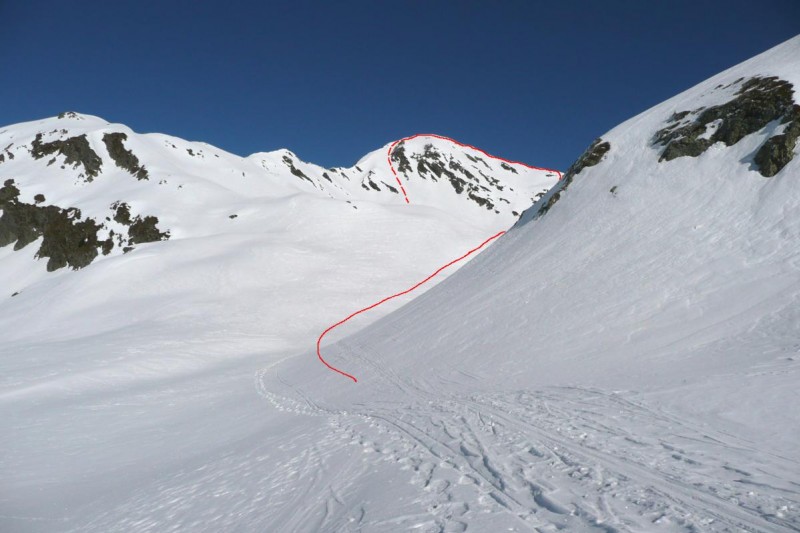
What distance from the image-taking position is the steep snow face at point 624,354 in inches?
196

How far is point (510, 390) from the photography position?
9578 millimetres

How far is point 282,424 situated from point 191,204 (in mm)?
50034

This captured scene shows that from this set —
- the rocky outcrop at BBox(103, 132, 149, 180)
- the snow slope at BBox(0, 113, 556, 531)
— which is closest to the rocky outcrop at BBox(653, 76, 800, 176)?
the snow slope at BBox(0, 113, 556, 531)

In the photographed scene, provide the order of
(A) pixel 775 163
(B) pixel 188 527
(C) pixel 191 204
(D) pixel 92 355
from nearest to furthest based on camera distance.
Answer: (B) pixel 188 527, (A) pixel 775 163, (D) pixel 92 355, (C) pixel 191 204

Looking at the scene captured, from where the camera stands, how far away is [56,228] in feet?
164

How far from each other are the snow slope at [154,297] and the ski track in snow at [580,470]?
198 inches

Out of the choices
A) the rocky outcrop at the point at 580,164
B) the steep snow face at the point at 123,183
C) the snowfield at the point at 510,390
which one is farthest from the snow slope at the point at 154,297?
the rocky outcrop at the point at 580,164

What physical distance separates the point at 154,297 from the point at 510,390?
32.4 meters

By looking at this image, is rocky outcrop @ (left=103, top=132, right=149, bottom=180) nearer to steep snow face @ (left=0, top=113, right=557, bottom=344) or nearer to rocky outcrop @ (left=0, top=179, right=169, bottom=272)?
steep snow face @ (left=0, top=113, right=557, bottom=344)

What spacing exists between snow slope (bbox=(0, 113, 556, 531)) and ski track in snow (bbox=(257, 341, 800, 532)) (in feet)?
16.5

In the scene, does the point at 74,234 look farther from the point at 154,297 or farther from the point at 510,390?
the point at 510,390

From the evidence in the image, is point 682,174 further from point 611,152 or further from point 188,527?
point 188,527

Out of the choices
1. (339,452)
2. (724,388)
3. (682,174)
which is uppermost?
(682,174)

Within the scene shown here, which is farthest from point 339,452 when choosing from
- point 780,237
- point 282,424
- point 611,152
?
point 611,152
